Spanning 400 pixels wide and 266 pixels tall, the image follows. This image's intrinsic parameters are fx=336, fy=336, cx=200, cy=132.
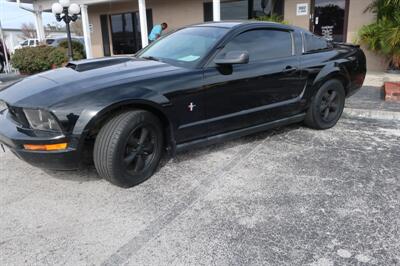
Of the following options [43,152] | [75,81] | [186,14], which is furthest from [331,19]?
[43,152]

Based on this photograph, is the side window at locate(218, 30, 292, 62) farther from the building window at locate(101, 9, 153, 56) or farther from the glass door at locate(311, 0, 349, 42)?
the building window at locate(101, 9, 153, 56)

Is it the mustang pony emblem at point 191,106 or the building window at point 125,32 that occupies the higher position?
the building window at point 125,32

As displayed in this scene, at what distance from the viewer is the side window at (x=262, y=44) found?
12.1 ft

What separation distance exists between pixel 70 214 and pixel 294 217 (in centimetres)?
179

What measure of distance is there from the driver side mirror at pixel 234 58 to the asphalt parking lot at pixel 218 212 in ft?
3.58

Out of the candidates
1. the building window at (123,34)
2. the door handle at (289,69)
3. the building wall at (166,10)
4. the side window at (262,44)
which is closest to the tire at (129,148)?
the side window at (262,44)

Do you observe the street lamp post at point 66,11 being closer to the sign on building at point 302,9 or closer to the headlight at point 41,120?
the sign on building at point 302,9

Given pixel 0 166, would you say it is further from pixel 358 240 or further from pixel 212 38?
pixel 358 240

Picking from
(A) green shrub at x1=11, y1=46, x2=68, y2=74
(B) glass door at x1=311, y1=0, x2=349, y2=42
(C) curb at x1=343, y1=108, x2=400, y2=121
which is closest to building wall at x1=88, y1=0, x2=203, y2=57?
(A) green shrub at x1=11, y1=46, x2=68, y2=74

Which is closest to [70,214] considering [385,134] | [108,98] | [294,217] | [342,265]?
[108,98]

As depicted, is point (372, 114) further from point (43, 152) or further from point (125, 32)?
point (125, 32)

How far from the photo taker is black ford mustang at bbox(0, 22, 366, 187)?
2754 mm

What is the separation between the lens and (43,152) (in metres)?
2.73

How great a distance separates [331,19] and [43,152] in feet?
30.7
